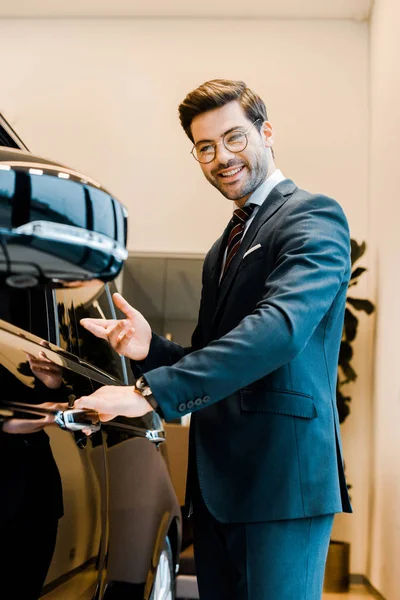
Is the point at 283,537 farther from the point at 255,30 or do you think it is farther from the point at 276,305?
the point at 255,30

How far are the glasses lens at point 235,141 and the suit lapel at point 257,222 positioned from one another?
5.1 inches

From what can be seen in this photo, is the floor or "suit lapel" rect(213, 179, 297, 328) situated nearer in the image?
"suit lapel" rect(213, 179, 297, 328)

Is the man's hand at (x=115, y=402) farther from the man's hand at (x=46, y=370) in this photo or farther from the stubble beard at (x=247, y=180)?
the stubble beard at (x=247, y=180)

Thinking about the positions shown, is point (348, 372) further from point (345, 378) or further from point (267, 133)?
point (267, 133)

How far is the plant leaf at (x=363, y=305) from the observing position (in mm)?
5781

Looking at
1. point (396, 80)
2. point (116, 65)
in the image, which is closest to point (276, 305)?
point (396, 80)

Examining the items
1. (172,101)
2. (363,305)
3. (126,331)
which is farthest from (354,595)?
(126,331)

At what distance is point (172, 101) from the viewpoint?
6.64 m

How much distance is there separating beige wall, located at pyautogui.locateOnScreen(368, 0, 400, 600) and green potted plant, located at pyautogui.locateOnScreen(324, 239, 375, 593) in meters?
0.17

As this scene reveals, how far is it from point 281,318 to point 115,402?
34 centimetres

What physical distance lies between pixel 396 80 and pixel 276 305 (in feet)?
13.6

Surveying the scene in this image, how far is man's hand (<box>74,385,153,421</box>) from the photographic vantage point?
3.89ft

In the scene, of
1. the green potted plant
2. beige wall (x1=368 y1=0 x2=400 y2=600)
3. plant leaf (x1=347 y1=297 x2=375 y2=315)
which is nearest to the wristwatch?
beige wall (x1=368 y1=0 x2=400 y2=600)

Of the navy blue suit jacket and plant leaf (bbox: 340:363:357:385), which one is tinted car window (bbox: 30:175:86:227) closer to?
the navy blue suit jacket
